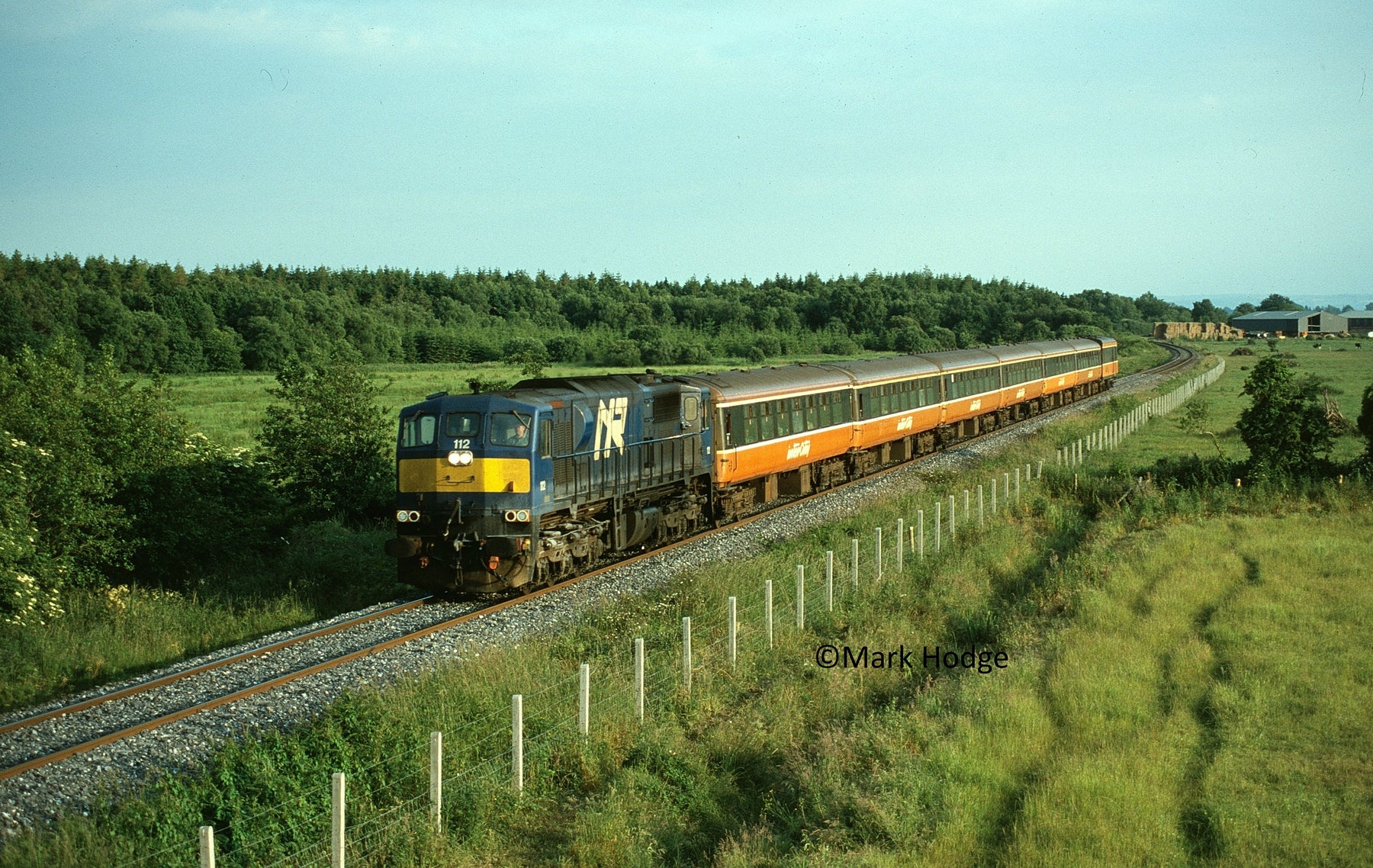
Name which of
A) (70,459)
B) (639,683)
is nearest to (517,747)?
(639,683)

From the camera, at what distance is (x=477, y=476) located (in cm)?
1609

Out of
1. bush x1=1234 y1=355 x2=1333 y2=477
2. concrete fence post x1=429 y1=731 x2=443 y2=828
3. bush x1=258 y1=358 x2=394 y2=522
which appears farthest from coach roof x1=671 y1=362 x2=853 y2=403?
concrete fence post x1=429 y1=731 x2=443 y2=828

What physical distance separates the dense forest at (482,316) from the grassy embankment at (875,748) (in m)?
54.4

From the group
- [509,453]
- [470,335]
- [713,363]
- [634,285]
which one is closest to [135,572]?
[509,453]

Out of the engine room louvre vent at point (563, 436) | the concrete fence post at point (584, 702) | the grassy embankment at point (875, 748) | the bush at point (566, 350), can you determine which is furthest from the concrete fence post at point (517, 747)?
the bush at point (566, 350)

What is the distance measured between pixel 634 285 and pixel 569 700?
15650cm

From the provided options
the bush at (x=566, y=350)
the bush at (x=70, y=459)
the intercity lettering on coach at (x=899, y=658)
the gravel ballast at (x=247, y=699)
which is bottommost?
the intercity lettering on coach at (x=899, y=658)

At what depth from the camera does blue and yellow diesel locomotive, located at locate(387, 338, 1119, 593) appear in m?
16.1

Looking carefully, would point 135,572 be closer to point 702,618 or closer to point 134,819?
point 702,618

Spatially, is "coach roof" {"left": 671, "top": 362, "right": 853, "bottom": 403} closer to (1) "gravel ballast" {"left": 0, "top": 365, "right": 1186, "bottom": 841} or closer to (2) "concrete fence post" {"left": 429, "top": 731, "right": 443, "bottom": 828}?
(1) "gravel ballast" {"left": 0, "top": 365, "right": 1186, "bottom": 841}

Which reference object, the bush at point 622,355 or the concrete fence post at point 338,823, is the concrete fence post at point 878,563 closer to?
the concrete fence post at point 338,823

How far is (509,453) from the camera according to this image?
1609 centimetres

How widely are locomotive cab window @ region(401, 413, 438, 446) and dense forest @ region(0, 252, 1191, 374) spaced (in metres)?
50.1

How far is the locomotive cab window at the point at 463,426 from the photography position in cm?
1627
